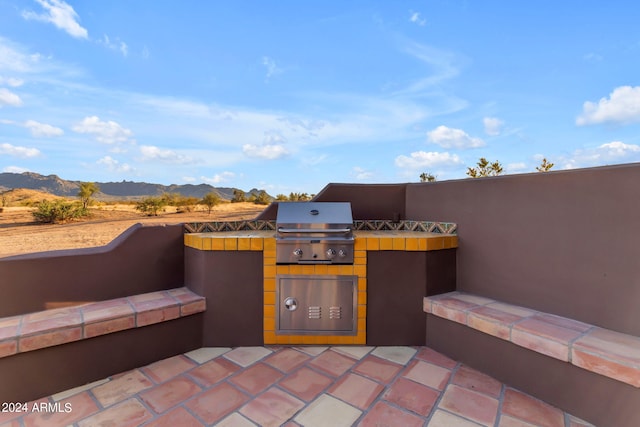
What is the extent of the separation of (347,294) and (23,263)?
2.87m

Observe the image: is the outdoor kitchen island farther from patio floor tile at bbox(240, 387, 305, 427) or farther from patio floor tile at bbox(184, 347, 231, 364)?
patio floor tile at bbox(240, 387, 305, 427)

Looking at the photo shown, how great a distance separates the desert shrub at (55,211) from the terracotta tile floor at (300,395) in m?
10.7

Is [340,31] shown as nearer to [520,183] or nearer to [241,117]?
[241,117]

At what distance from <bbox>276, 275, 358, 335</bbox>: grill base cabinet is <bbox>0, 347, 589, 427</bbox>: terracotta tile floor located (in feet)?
0.77

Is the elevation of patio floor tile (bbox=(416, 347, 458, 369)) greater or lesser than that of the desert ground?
lesser

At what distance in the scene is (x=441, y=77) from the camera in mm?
5906


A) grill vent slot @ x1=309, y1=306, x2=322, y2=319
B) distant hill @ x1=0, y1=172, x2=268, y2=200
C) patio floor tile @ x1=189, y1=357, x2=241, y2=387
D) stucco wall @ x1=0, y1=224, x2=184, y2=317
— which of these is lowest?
patio floor tile @ x1=189, y1=357, x2=241, y2=387

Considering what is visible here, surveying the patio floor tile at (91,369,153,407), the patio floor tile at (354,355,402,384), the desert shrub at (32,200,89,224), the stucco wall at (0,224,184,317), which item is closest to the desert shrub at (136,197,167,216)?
the desert shrub at (32,200,89,224)

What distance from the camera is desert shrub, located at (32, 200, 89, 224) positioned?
920 cm

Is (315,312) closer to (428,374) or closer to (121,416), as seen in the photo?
(428,374)

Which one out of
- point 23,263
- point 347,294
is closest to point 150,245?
point 23,263

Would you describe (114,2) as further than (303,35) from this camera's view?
No

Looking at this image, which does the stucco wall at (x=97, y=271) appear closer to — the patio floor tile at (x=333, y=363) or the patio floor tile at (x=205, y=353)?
the patio floor tile at (x=205, y=353)

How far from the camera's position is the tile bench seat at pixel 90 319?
1.80 m
